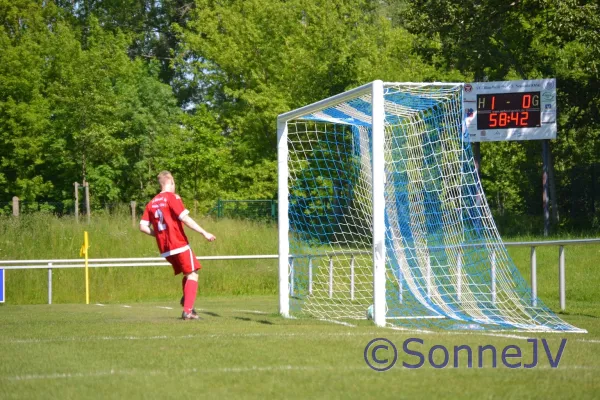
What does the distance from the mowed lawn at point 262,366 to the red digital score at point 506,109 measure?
702 inches

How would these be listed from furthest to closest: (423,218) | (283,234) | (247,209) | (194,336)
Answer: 1. (247,209)
2. (423,218)
3. (283,234)
4. (194,336)

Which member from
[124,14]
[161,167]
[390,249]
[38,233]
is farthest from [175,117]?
[390,249]

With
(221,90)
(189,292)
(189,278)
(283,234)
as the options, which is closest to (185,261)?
(189,278)

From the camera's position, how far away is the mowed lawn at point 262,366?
593cm

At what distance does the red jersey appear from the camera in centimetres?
1070

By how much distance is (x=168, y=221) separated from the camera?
1073 centimetres

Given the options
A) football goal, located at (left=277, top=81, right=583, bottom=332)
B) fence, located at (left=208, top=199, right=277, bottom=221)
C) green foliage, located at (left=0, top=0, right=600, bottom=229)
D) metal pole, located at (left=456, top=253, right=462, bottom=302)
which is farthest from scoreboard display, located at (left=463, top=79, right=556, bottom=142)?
metal pole, located at (left=456, top=253, right=462, bottom=302)

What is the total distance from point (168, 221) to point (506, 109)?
18463mm

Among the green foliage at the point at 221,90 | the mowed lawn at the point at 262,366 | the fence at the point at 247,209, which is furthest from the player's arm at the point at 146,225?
the green foliage at the point at 221,90

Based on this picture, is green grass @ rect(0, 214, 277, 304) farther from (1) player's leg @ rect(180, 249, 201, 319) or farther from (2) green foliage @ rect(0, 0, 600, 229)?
(1) player's leg @ rect(180, 249, 201, 319)

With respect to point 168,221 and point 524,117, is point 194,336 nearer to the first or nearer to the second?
point 168,221

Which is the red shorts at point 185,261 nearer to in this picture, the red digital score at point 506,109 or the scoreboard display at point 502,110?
the scoreboard display at point 502,110

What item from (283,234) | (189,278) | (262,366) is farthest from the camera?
(283,234)

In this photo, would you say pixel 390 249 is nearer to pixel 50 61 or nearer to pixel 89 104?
pixel 89 104
